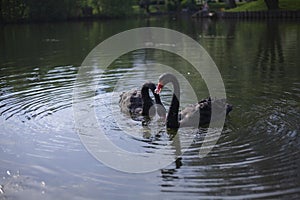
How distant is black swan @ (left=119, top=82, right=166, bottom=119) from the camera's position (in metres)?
9.05

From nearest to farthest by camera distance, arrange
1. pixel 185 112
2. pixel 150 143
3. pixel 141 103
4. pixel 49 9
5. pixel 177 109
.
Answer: pixel 150 143 → pixel 177 109 → pixel 185 112 → pixel 141 103 → pixel 49 9

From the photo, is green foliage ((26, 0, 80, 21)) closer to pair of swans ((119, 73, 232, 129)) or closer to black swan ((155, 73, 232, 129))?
pair of swans ((119, 73, 232, 129))

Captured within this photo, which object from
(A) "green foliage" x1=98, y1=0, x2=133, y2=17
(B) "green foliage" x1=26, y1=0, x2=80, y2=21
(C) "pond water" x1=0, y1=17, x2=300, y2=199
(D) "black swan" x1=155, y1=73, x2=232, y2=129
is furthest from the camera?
(A) "green foliage" x1=98, y1=0, x2=133, y2=17

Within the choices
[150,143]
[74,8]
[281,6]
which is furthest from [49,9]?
[150,143]

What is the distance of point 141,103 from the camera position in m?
9.68

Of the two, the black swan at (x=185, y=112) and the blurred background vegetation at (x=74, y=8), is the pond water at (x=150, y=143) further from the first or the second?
the blurred background vegetation at (x=74, y=8)

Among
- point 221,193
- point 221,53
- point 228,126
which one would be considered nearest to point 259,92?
point 228,126

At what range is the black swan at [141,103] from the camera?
905 cm

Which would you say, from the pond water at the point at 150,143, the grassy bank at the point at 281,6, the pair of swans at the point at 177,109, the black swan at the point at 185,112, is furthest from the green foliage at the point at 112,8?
the black swan at the point at 185,112

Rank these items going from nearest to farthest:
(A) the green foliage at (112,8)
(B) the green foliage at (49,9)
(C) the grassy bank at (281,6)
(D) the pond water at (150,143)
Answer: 1. (D) the pond water at (150,143)
2. (C) the grassy bank at (281,6)
3. (B) the green foliage at (49,9)
4. (A) the green foliage at (112,8)

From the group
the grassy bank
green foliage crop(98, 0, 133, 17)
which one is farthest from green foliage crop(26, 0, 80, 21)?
the grassy bank

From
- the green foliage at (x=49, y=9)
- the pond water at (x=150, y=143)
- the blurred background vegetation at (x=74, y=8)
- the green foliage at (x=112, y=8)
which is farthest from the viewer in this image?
the green foliage at (x=112, y=8)

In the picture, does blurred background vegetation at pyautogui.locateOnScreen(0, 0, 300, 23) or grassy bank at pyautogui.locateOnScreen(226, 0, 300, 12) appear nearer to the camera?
grassy bank at pyautogui.locateOnScreen(226, 0, 300, 12)

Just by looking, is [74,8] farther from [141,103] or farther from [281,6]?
[141,103]
